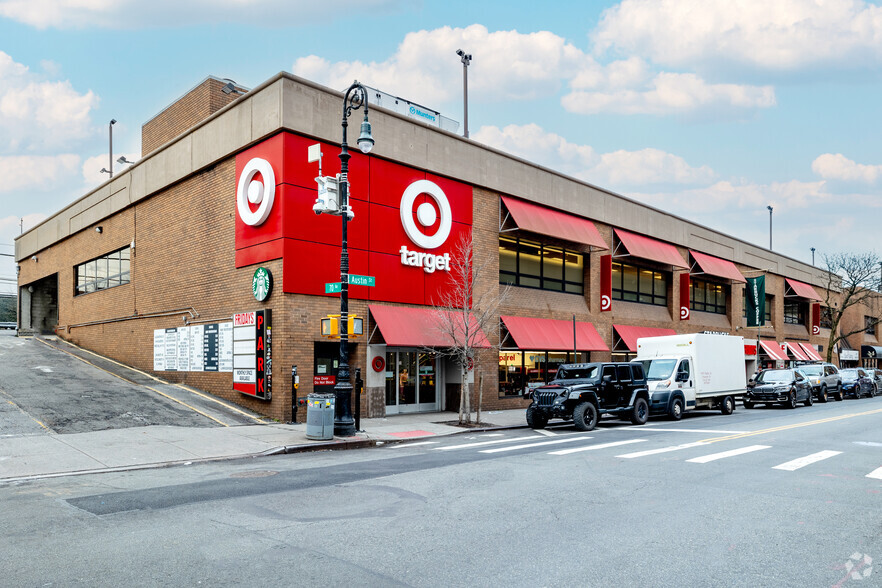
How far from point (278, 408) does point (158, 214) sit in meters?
11.0

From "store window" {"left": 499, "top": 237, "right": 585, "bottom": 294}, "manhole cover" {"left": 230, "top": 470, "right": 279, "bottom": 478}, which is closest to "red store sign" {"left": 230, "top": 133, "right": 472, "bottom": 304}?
"store window" {"left": 499, "top": 237, "right": 585, "bottom": 294}

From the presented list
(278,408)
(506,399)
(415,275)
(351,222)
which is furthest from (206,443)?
(506,399)

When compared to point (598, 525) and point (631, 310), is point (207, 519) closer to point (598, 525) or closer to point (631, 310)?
point (598, 525)

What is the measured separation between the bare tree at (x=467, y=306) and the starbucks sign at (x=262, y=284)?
5532 millimetres

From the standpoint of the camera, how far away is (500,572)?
5.66m

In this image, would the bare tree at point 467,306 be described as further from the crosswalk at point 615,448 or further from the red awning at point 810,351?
the red awning at point 810,351

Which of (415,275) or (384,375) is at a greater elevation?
(415,275)

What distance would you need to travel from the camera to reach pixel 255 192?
19.8 metres

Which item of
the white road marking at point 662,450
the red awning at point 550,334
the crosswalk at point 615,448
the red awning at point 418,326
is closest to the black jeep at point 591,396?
the crosswalk at point 615,448

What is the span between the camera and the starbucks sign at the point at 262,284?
19.0m

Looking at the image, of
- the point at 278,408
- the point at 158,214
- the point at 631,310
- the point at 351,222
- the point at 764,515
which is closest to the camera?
the point at 764,515

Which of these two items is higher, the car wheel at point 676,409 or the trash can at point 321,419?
the trash can at point 321,419

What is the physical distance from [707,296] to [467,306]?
1008 inches

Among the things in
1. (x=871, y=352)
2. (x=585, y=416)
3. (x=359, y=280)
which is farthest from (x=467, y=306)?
(x=871, y=352)
